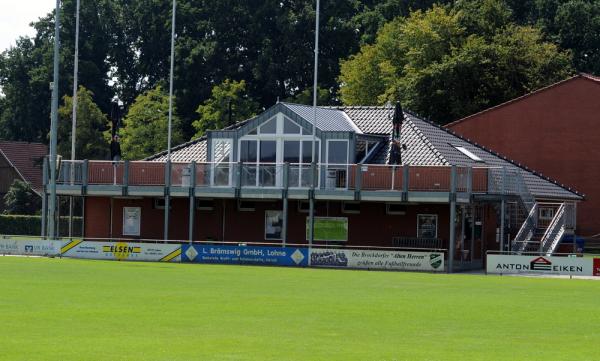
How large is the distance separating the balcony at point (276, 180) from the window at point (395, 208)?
10.3 feet

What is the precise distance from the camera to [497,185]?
57.2 metres

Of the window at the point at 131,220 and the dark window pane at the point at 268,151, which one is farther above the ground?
the dark window pane at the point at 268,151

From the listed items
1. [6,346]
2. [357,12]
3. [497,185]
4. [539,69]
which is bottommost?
[6,346]

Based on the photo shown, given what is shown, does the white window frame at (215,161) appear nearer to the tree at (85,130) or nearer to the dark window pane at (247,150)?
the dark window pane at (247,150)

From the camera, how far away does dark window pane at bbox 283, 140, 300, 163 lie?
61.8m

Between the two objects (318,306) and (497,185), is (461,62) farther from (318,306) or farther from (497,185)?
(318,306)

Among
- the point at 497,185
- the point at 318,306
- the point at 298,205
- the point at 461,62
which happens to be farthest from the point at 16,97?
the point at 318,306

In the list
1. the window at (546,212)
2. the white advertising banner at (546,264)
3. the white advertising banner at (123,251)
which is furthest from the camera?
the window at (546,212)

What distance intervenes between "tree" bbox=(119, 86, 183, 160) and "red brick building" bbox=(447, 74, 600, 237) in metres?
30.0

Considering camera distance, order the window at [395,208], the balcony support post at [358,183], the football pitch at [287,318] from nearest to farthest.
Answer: the football pitch at [287,318]
the balcony support post at [358,183]
the window at [395,208]

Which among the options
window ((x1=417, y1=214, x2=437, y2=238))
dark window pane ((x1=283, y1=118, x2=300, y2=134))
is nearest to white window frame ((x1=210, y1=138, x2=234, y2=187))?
dark window pane ((x1=283, y1=118, x2=300, y2=134))

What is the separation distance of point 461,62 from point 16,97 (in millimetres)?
48133

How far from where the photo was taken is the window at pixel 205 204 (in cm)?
6431

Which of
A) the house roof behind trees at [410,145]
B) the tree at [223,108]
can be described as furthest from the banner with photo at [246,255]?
the tree at [223,108]
